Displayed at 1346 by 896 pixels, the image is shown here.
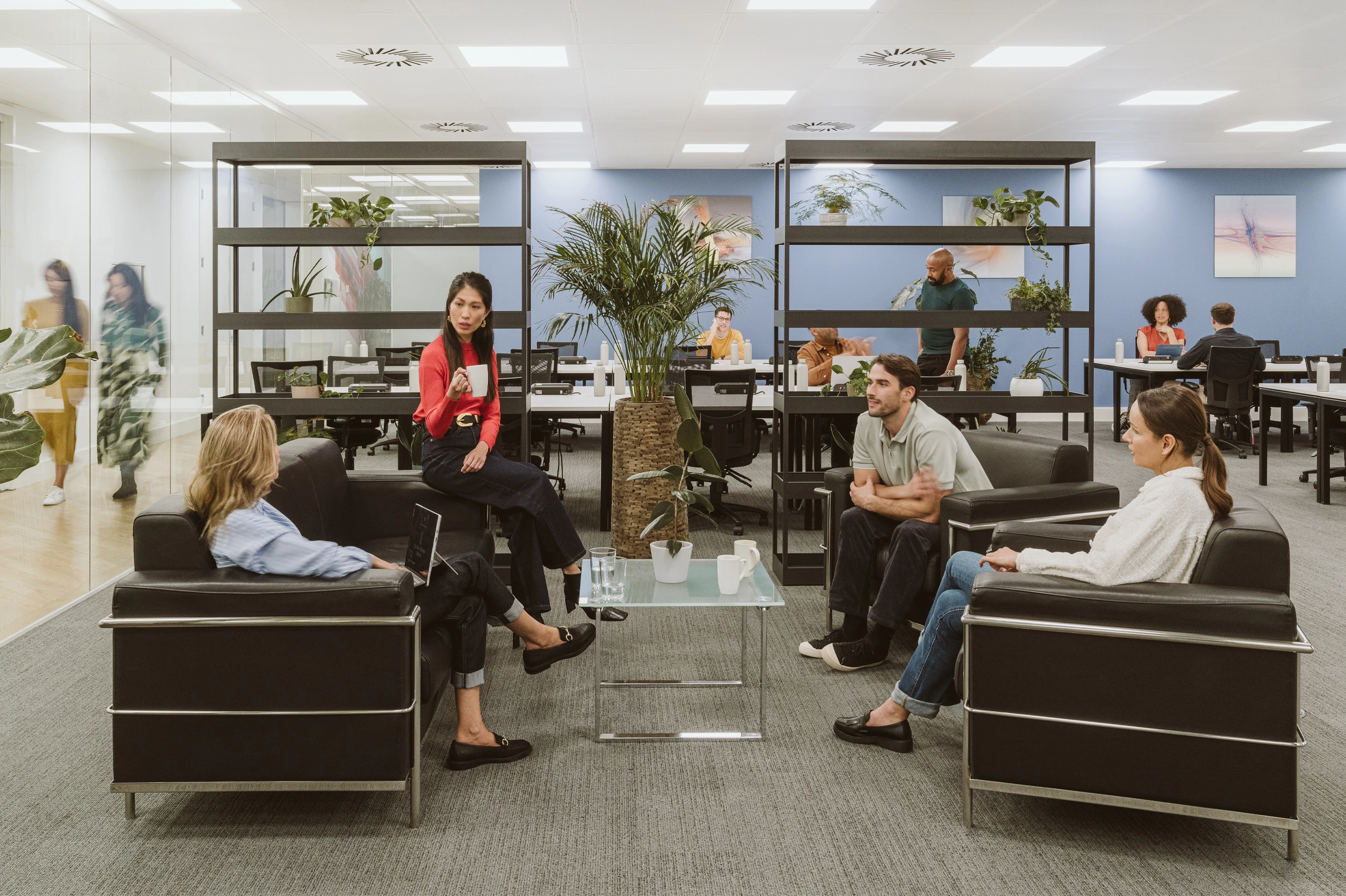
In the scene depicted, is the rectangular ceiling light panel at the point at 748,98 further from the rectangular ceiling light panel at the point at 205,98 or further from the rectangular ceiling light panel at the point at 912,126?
the rectangular ceiling light panel at the point at 205,98

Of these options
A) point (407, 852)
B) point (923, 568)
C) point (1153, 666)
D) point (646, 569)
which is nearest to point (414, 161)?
point (646, 569)

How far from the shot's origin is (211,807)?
8.82ft

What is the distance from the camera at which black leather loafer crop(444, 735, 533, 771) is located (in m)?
2.93

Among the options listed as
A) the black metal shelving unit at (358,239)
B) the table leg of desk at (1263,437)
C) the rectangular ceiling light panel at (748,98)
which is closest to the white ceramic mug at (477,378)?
the black metal shelving unit at (358,239)

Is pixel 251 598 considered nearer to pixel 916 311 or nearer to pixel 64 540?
pixel 64 540

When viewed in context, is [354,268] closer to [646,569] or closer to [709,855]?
[646,569]

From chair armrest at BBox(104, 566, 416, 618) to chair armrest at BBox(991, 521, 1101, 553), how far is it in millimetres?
1805

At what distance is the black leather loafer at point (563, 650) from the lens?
139 inches

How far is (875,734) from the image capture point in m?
3.10

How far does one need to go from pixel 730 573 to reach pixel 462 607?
2.74 feet

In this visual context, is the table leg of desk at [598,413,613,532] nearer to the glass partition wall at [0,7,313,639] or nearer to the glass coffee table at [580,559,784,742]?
the glass partition wall at [0,7,313,639]

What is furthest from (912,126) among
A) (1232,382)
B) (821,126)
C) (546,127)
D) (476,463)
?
(476,463)

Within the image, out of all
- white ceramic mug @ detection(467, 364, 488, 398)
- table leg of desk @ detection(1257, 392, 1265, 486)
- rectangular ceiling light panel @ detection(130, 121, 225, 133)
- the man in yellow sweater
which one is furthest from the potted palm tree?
table leg of desk @ detection(1257, 392, 1265, 486)

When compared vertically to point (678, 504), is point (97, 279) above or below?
above
